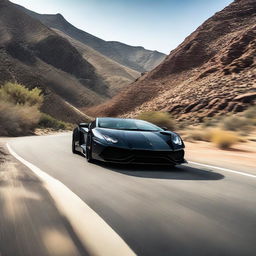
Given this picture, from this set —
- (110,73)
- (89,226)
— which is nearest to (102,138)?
(89,226)

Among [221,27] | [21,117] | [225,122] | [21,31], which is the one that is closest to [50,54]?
[21,31]

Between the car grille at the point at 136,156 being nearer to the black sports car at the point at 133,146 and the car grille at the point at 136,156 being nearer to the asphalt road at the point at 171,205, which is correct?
the black sports car at the point at 133,146

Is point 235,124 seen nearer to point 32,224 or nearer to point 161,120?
point 161,120

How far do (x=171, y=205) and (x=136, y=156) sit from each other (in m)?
3.30

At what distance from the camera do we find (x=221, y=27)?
72188 millimetres

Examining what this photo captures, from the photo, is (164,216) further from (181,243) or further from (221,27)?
(221,27)

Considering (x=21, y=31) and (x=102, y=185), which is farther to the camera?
(x=21, y=31)

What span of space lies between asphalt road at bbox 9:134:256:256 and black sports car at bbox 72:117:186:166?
0.22 m

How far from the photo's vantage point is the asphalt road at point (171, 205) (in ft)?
12.5

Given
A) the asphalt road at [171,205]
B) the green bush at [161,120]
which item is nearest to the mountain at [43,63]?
the green bush at [161,120]

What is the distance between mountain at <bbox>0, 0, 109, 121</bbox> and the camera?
88562mm

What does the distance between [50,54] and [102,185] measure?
111 metres

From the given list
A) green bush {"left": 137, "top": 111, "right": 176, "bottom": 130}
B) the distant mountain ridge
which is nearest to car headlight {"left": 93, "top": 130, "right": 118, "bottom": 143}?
green bush {"left": 137, "top": 111, "right": 176, "bottom": 130}

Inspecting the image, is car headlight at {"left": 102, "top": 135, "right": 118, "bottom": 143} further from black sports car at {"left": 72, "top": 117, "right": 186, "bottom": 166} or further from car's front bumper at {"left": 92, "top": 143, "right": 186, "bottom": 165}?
car's front bumper at {"left": 92, "top": 143, "right": 186, "bottom": 165}
